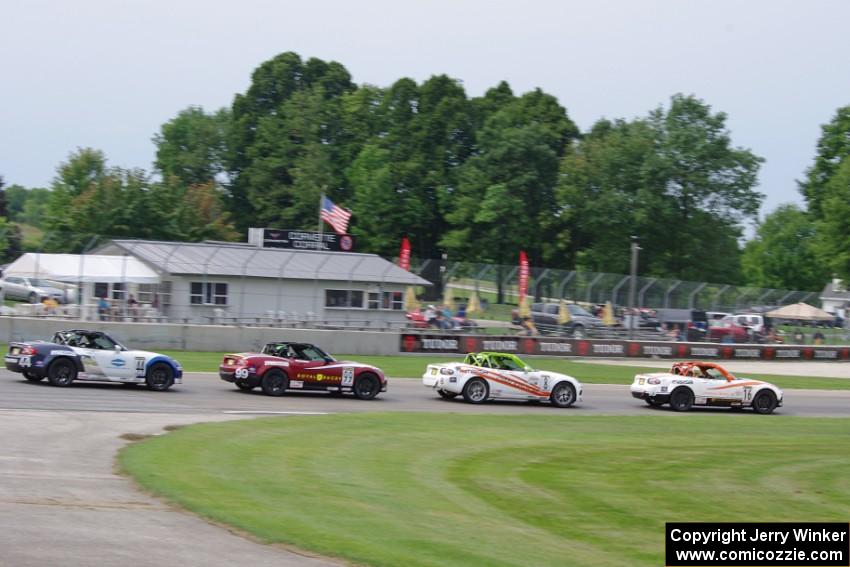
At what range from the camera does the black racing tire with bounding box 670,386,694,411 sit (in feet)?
88.3

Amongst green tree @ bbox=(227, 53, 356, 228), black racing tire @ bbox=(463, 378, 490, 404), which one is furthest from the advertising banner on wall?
green tree @ bbox=(227, 53, 356, 228)

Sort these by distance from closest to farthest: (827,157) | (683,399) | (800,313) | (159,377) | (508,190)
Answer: (159,377)
(683,399)
(800,313)
(508,190)
(827,157)

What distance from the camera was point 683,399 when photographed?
88.4 feet

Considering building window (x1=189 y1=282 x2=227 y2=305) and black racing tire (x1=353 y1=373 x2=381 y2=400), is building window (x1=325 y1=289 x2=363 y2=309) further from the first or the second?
black racing tire (x1=353 y1=373 x2=381 y2=400)

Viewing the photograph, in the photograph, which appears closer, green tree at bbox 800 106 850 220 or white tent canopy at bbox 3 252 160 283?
white tent canopy at bbox 3 252 160 283

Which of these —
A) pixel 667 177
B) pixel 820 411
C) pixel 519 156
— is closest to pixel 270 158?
pixel 519 156

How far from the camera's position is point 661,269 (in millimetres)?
71875

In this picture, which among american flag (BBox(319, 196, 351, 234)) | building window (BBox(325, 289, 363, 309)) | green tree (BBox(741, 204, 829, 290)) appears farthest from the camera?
green tree (BBox(741, 204, 829, 290))

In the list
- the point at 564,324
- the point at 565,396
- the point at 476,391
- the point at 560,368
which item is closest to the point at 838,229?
the point at 564,324

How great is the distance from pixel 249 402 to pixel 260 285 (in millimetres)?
22046

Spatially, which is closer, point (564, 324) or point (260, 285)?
point (260, 285)

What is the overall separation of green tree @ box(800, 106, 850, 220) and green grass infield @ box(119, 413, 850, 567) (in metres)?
70.3

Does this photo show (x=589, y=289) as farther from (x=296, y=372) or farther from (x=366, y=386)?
(x=296, y=372)

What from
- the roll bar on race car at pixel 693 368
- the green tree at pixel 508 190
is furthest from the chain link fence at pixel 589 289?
the green tree at pixel 508 190
